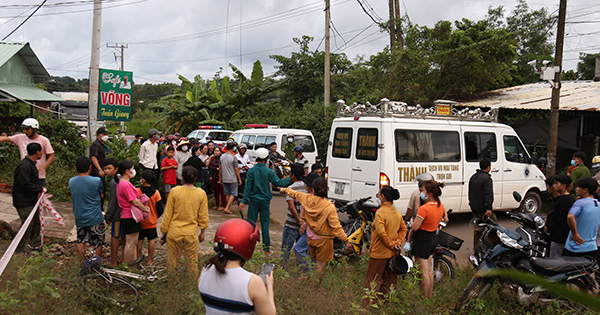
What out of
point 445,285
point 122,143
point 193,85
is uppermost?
point 193,85

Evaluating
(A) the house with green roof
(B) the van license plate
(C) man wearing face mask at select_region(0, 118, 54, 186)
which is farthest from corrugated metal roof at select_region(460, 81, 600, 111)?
(A) the house with green roof

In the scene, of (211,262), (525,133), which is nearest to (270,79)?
(525,133)

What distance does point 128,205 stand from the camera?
564 centimetres

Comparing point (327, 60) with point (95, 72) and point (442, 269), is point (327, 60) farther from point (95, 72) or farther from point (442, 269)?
point (442, 269)

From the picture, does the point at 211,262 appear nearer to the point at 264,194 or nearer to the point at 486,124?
the point at 264,194

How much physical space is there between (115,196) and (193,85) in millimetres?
20395

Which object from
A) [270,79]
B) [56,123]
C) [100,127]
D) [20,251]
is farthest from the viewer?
[270,79]

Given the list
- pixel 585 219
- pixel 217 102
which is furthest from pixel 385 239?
pixel 217 102

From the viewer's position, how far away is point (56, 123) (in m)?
12.2

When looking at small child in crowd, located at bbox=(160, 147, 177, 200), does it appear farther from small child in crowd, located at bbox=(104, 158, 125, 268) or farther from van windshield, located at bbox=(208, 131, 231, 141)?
van windshield, located at bbox=(208, 131, 231, 141)

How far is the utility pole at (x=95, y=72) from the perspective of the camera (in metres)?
9.50

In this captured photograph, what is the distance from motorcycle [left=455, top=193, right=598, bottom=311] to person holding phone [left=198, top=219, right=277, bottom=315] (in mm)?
3117

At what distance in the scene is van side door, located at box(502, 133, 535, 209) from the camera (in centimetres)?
1038

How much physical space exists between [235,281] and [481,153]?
8.78 metres
